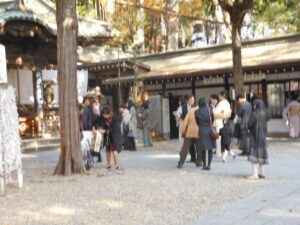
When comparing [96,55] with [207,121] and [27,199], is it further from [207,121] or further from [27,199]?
[27,199]

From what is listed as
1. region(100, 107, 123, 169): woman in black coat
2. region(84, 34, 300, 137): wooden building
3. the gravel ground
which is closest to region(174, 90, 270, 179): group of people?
the gravel ground

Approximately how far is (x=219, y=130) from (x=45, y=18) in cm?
895

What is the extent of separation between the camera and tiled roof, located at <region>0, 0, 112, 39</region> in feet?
53.6

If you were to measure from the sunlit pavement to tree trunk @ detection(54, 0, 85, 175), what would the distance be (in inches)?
54.0

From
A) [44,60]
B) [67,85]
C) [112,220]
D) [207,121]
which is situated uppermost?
[44,60]

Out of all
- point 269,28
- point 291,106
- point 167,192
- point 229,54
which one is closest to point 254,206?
point 167,192

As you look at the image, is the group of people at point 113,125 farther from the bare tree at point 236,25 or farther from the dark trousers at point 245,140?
the bare tree at point 236,25

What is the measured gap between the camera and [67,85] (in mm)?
11203

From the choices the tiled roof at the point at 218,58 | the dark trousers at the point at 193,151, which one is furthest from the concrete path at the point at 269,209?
the tiled roof at the point at 218,58

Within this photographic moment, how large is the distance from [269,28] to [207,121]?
29.3m

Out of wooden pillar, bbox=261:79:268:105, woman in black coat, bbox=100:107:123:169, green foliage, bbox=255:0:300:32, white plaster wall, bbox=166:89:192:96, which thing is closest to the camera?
woman in black coat, bbox=100:107:123:169

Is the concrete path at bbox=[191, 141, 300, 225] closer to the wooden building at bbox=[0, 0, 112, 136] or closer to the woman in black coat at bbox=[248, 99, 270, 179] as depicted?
the woman in black coat at bbox=[248, 99, 270, 179]

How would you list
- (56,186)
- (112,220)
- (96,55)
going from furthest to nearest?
(96,55) < (56,186) < (112,220)

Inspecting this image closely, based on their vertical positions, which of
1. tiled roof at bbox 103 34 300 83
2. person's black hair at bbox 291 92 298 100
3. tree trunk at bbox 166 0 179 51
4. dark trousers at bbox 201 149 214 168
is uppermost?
tree trunk at bbox 166 0 179 51
